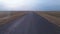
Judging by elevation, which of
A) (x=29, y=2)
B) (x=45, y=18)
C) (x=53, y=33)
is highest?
(x=29, y=2)

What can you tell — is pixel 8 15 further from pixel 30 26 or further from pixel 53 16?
pixel 53 16

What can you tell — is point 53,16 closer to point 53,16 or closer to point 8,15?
point 53,16

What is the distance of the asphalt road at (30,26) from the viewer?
0.73 metres

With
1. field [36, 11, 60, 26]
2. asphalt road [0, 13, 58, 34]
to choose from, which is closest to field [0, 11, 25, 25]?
asphalt road [0, 13, 58, 34]

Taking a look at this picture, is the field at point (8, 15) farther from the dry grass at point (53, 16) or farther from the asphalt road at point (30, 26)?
the dry grass at point (53, 16)

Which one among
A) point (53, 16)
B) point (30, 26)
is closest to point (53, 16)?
point (53, 16)

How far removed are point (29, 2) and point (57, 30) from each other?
361 mm

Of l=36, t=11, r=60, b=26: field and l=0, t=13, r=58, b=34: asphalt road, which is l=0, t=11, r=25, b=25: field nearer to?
l=0, t=13, r=58, b=34: asphalt road

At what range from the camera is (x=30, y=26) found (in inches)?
31.2

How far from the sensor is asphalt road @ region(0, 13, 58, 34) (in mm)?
731

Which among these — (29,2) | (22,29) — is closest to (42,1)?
(29,2)

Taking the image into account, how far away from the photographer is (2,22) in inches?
30.9

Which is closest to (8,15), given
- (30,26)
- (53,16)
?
(30,26)

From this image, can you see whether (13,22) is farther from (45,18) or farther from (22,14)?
(45,18)
